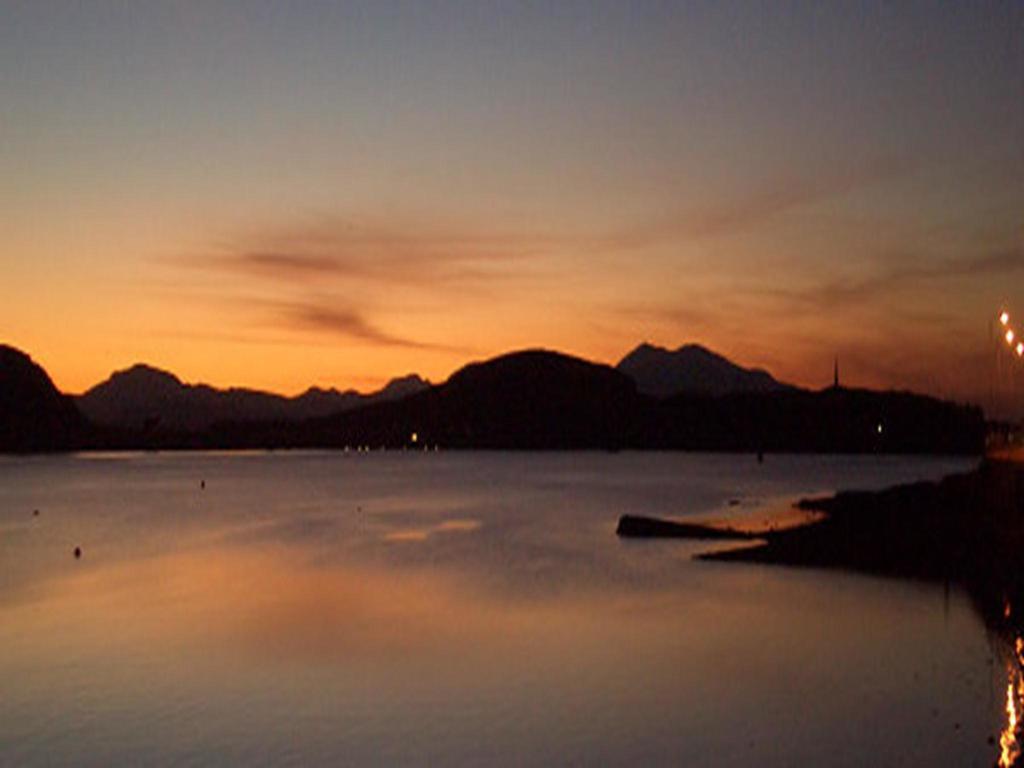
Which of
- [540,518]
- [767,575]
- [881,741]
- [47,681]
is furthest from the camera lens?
[540,518]

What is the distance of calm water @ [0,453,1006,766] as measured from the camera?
75.9 feet

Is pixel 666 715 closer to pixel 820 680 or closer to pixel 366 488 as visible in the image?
pixel 820 680

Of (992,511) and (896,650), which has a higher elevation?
(992,511)

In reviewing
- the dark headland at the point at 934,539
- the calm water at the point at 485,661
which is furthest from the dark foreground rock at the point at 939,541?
the calm water at the point at 485,661

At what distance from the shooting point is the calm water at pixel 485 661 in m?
23.1

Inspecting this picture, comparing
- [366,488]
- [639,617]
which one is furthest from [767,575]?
[366,488]

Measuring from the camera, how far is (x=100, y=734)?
2459 centimetres

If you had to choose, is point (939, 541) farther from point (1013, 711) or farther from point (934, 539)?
point (1013, 711)

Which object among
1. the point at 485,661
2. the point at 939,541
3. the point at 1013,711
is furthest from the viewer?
the point at 939,541

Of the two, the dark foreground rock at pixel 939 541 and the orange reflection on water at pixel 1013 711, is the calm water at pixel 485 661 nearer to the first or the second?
the orange reflection on water at pixel 1013 711

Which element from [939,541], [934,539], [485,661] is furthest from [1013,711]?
[934,539]

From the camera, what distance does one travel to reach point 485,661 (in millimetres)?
32875

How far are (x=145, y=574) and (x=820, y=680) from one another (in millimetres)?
43052

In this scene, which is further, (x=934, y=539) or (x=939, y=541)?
(x=934, y=539)
